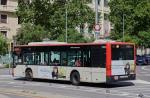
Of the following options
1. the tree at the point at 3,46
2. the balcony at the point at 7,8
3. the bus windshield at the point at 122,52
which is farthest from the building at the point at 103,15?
the bus windshield at the point at 122,52

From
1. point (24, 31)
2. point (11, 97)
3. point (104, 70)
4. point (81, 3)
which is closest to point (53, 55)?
point (104, 70)

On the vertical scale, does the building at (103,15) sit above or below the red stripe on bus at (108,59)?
above

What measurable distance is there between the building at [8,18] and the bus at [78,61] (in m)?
47.5

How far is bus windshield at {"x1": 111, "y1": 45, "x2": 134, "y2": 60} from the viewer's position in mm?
25656

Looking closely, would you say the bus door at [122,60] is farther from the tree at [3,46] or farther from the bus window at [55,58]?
the tree at [3,46]

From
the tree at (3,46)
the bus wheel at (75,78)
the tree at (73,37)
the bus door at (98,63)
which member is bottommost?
the bus wheel at (75,78)

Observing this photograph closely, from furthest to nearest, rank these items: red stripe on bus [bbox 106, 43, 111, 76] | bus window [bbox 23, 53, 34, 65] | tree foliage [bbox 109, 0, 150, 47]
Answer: tree foliage [bbox 109, 0, 150, 47]
bus window [bbox 23, 53, 34, 65]
red stripe on bus [bbox 106, 43, 111, 76]

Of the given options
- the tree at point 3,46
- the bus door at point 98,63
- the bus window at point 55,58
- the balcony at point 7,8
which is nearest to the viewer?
the bus door at point 98,63

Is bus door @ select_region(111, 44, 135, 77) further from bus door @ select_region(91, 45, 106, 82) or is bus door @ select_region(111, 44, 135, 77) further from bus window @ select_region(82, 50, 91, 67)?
bus window @ select_region(82, 50, 91, 67)

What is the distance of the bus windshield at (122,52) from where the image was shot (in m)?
25.7

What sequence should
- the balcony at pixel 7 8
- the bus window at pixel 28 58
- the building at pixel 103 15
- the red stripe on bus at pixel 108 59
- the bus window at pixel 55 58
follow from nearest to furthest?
the red stripe on bus at pixel 108 59
the bus window at pixel 55 58
the bus window at pixel 28 58
the balcony at pixel 7 8
the building at pixel 103 15

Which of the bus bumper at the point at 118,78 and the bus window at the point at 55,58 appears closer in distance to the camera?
the bus bumper at the point at 118,78

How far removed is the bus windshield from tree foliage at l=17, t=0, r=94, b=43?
144 feet

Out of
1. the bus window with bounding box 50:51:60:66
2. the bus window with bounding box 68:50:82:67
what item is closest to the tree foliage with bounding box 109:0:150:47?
the bus window with bounding box 50:51:60:66
